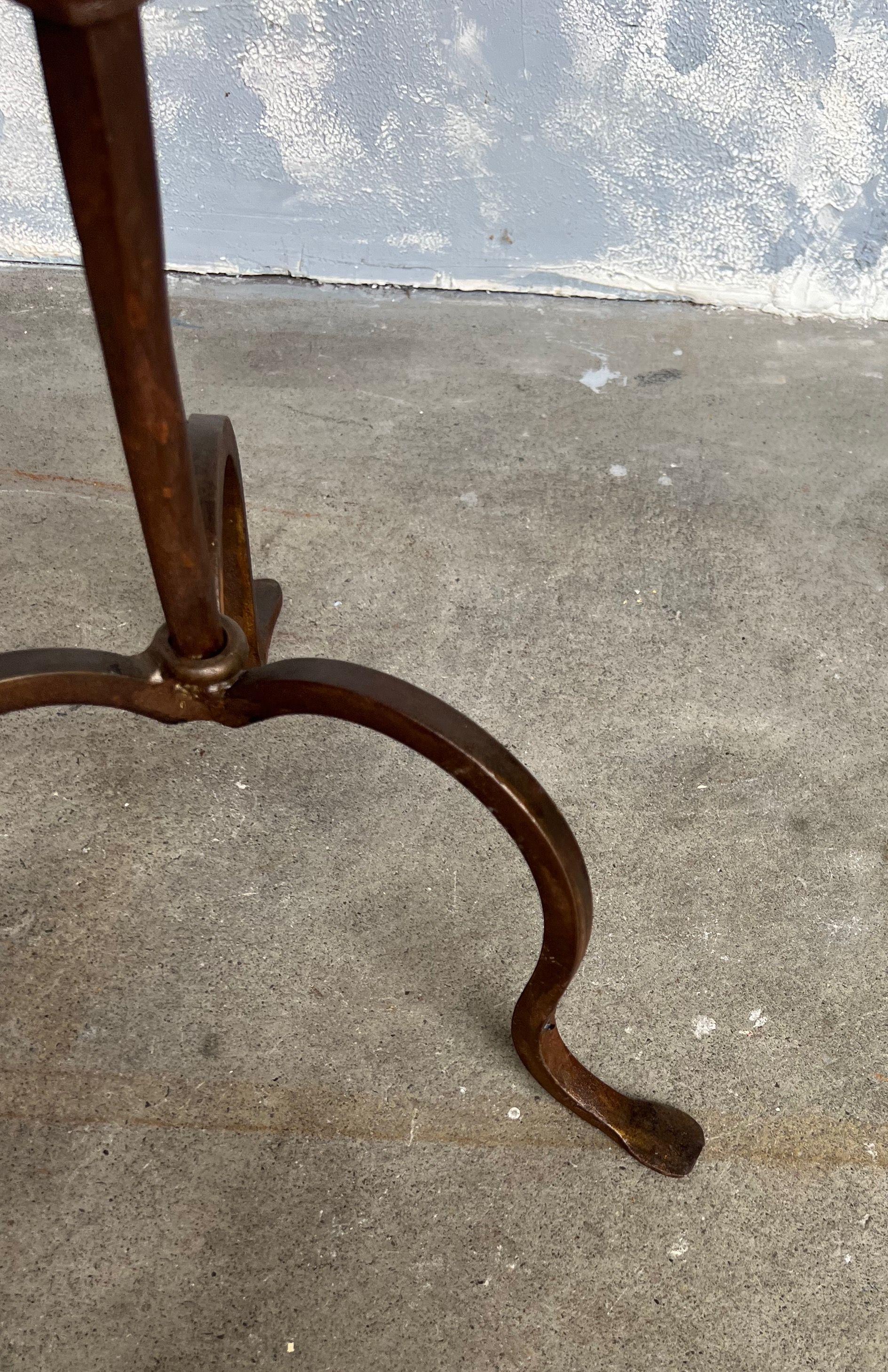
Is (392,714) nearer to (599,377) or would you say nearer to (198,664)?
(198,664)

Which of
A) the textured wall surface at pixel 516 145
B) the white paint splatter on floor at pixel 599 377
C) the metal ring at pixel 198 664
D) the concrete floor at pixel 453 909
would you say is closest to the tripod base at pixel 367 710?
the metal ring at pixel 198 664

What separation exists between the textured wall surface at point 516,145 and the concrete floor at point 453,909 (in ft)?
1.62

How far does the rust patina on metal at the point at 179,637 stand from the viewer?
71cm

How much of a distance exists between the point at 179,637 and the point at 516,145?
6.28ft

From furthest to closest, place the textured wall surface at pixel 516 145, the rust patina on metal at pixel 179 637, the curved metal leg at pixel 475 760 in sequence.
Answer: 1. the textured wall surface at pixel 516 145
2. the curved metal leg at pixel 475 760
3. the rust patina on metal at pixel 179 637

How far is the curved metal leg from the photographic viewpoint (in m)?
1.01

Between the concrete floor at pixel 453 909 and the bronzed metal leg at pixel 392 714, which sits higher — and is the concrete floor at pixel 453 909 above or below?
below

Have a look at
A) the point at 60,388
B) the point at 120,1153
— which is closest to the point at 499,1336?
the point at 120,1153

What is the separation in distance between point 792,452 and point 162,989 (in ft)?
5.23

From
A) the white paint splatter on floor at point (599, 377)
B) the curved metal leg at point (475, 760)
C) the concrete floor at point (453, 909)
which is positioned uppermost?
the curved metal leg at point (475, 760)

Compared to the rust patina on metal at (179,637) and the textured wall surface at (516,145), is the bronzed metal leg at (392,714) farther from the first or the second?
the textured wall surface at (516,145)

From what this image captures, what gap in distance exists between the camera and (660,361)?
2.49 metres

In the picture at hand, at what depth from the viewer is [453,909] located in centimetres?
142

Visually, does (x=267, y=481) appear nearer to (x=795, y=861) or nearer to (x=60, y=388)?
(x=60, y=388)
